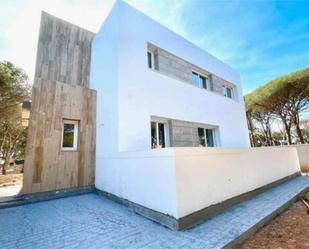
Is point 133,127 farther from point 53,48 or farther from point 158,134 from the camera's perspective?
point 53,48

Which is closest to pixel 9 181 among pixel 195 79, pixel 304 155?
pixel 195 79

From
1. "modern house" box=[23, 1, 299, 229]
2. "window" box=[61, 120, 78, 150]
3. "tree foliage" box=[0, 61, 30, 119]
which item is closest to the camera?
"modern house" box=[23, 1, 299, 229]

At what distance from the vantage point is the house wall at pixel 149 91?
5.57 meters

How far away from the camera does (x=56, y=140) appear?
5.84 meters

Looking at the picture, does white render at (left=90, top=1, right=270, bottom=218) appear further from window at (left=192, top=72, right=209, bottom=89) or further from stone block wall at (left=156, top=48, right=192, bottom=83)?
window at (left=192, top=72, right=209, bottom=89)

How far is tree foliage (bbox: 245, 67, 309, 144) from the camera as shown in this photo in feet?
46.3

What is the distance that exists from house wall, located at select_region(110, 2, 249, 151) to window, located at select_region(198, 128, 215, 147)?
1.53ft

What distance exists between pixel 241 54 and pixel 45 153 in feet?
40.3

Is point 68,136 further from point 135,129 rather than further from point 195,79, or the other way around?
point 195,79

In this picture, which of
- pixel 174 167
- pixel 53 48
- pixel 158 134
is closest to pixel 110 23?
pixel 53 48

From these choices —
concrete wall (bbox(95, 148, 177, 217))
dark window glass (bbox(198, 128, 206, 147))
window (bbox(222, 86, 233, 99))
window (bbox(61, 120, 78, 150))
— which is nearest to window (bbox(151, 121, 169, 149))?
concrete wall (bbox(95, 148, 177, 217))

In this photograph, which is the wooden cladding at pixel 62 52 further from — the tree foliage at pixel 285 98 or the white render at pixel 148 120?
the tree foliage at pixel 285 98

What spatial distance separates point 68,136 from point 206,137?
6.40 m

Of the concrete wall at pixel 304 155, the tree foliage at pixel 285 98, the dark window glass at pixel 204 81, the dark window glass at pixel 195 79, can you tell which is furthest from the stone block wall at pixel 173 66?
the tree foliage at pixel 285 98
